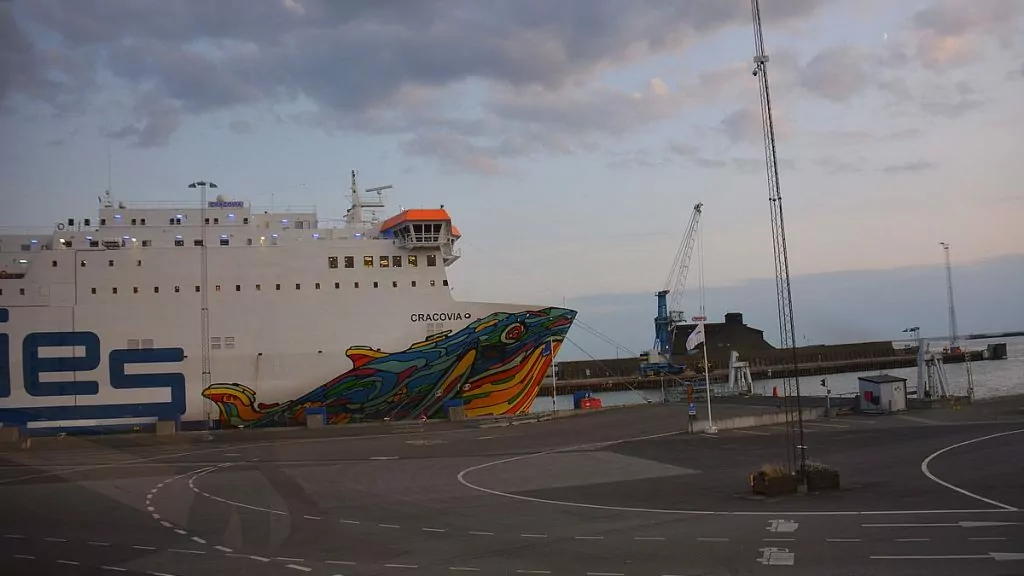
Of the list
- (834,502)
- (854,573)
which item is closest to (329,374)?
(834,502)

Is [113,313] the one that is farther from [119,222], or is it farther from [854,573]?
[854,573]

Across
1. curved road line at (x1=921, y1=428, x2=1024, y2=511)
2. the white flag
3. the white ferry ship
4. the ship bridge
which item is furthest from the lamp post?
curved road line at (x1=921, y1=428, x2=1024, y2=511)

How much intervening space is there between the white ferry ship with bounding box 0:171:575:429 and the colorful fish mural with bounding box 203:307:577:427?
4 cm

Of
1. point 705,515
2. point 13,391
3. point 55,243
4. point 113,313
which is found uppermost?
point 55,243

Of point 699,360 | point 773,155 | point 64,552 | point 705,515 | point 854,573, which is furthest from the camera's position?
point 699,360

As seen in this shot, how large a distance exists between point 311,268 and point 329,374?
4.28m

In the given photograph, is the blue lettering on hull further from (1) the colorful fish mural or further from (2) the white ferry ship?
(1) the colorful fish mural

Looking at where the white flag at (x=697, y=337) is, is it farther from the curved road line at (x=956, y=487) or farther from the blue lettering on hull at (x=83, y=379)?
the blue lettering on hull at (x=83, y=379)

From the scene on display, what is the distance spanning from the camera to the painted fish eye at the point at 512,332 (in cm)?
3138

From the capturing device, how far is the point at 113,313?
3197 cm

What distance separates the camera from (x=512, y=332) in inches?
1236

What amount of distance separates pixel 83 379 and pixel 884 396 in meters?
29.9

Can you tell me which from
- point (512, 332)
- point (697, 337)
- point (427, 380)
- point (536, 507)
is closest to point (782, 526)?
point (536, 507)

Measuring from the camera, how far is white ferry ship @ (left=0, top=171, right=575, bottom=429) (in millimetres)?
31469
